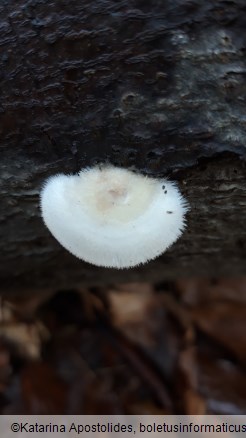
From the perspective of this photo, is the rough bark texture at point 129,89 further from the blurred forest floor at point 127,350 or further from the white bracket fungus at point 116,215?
the blurred forest floor at point 127,350

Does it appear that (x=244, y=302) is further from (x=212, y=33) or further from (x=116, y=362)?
(x=212, y=33)

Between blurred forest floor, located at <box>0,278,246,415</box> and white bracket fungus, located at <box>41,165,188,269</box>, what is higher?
white bracket fungus, located at <box>41,165,188,269</box>

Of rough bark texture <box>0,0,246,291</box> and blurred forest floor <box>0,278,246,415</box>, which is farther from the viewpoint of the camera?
blurred forest floor <box>0,278,246,415</box>

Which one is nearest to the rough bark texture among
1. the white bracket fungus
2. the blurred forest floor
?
the white bracket fungus

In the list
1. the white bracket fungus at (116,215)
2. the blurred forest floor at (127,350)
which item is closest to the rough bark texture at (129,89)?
the white bracket fungus at (116,215)

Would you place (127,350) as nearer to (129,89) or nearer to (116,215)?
(116,215)

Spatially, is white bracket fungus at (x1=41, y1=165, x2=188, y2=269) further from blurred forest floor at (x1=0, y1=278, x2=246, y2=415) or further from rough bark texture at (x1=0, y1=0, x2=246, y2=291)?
blurred forest floor at (x1=0, y1=278, x2=246, y2=415)

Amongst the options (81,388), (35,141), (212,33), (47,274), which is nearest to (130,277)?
(47,274)

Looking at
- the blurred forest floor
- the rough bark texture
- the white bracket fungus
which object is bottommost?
the blurred forest floor
